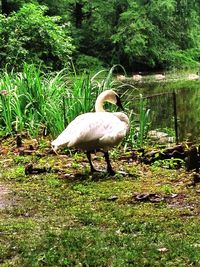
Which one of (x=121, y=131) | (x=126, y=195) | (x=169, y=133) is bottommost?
(x=169, y=133)

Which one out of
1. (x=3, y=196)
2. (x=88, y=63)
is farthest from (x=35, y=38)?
(x=88, y=63)

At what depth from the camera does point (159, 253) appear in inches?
136

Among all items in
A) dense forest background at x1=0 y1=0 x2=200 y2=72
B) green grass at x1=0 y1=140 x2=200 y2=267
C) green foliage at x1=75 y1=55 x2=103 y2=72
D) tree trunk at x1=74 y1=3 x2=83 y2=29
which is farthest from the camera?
tree trunk at x1=74 y1=3 x2=83 y2=29

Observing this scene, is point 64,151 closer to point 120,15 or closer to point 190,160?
point 190,160

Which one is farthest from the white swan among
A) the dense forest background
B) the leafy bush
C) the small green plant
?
the dense forest background

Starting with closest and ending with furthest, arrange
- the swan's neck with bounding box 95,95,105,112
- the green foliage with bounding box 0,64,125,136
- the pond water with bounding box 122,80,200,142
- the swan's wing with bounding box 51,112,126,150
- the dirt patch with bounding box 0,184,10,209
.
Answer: the dirt patch with bounding box 0,184,10,209 → the swan's wing with bounding box 51,112,126,150 → the swan's neck with bounding box 95,95,105,112 → the green foliage with bounding box 0,64,125,136 → the pond water with bounding box 122,80,200,142

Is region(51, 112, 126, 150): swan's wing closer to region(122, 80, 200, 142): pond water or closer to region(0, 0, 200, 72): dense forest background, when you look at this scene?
region(122, 80, 200, 142): pond water

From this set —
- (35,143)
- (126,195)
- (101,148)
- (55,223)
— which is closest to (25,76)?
(35,143)

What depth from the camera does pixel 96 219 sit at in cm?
430

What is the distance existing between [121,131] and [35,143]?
7.89 feet

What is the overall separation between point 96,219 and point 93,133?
5.42 ft

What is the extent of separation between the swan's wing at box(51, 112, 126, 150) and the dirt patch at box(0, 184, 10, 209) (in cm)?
80

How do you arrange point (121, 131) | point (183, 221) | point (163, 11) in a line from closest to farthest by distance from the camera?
1. point (183, 221)
2. point (121, 131)
3. point (163, 11)

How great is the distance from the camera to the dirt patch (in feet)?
16.4
